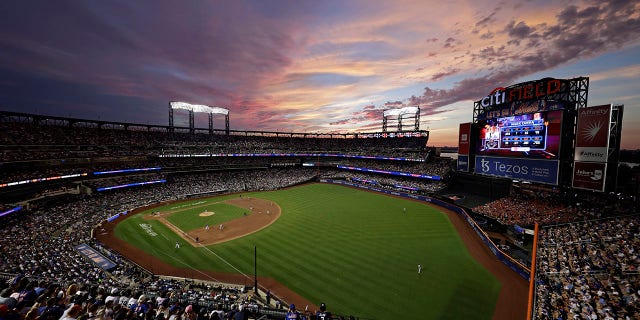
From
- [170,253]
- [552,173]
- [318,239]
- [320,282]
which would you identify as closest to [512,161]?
[552,173]

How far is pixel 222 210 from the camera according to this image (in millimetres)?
41000

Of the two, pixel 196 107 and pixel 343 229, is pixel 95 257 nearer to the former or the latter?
pixel 343 229

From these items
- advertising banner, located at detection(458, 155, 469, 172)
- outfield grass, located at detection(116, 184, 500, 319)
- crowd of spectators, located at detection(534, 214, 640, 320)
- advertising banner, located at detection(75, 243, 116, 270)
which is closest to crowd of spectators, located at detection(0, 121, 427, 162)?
advertising banner, located at detection(458, 155, 469, 172)

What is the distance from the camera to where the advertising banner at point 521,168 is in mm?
30375

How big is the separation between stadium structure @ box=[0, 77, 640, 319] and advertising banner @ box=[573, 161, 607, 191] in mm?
130

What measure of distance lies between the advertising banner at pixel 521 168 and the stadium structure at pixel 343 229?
17 cm

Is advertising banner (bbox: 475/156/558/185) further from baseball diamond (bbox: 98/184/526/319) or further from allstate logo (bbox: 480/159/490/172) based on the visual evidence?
baseball diamond (bbox: 98/184/526/319)

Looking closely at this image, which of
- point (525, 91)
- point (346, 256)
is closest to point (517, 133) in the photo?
point (525, 91)

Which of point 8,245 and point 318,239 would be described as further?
point 318,239

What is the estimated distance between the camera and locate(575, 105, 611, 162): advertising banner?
80.8 feet

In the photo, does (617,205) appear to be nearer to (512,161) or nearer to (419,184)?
(512,161)

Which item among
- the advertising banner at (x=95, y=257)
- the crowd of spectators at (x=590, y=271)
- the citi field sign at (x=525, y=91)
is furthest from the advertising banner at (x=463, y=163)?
the advertising banner at (x=95, y=257)

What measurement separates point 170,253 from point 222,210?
51.8 ft

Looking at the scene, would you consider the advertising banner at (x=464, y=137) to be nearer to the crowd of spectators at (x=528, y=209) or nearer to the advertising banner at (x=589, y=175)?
the crowd of spectators at (x=528, y=209)
